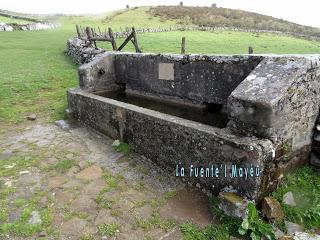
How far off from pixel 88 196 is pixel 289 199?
2546 millimetres

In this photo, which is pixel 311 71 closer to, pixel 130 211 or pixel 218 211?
pixel 218 211

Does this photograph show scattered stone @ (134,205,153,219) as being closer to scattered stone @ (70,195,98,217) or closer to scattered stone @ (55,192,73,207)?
scattered stone @ (70,195,98,217)

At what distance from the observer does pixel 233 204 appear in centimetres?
344

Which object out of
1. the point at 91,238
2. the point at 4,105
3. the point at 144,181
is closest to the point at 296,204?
the point at 144,181

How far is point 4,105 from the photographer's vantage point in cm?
Result: 822

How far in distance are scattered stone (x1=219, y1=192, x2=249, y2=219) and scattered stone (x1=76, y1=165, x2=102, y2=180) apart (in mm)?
1948

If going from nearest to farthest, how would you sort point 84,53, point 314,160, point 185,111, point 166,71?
point 314,160 → point 185,111 → point 166,71 → point 84,53

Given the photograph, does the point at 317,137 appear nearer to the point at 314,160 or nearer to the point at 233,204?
the point at 314,160

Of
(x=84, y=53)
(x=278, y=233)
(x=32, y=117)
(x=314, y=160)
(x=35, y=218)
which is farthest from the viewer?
(x=84, y=53)

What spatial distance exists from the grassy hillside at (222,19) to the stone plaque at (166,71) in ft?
165

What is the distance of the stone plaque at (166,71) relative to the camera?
6141 millimetres

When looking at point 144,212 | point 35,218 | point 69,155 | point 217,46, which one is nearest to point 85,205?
point 35,218

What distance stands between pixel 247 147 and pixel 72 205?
2.26 metres

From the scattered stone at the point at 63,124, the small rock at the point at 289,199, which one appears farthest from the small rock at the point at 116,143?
the small rock at the point at 289,199
